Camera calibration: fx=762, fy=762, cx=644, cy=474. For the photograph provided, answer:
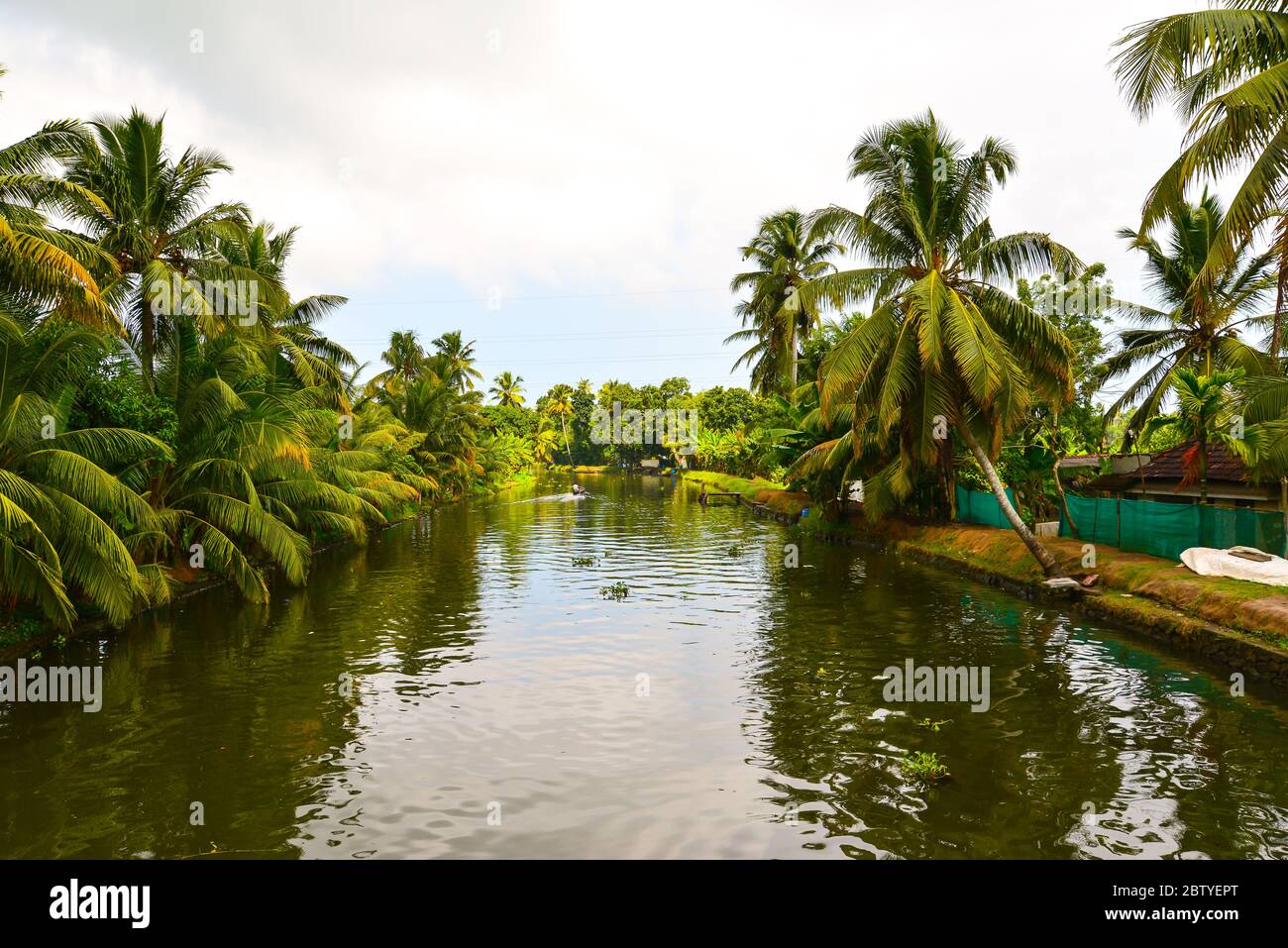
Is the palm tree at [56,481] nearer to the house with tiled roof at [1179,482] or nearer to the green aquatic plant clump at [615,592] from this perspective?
the green aquatic plant clump at [615,592]

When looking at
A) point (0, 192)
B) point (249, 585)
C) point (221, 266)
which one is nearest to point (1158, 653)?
point (249, 585)

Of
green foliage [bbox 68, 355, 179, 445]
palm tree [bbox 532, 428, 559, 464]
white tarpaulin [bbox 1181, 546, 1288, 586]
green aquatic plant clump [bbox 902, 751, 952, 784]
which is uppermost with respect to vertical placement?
palm tree [bbox 532, 428, 559, 464]

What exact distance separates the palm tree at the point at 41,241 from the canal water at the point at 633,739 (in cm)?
610

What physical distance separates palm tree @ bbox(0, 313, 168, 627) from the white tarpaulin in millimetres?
20346

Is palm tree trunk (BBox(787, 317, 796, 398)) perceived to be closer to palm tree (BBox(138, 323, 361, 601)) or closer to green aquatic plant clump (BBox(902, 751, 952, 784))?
palm tree (BBox(138, 323, 361, 601))

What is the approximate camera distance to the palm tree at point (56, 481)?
11711mm

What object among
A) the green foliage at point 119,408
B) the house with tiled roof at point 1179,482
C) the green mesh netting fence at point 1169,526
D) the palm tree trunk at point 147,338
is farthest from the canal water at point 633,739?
the house with tiled roof at point 1179,482

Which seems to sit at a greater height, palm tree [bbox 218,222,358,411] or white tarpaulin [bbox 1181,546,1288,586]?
palm tree [bbox 218,222,358,411]

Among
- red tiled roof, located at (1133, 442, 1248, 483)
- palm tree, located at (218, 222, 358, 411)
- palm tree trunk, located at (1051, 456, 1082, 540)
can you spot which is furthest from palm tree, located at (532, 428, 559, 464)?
palm tree trunk, located at (1051, 456, 1082, 540)

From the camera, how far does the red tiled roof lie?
21325 millimetres

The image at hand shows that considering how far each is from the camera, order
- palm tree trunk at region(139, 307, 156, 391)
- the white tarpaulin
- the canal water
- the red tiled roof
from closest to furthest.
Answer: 1. the canal water
2. the white tarpaulin
3. palm tree trunk at region(139, 307, 156, 391)
4. the red tiled roof

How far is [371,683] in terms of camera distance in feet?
40.4

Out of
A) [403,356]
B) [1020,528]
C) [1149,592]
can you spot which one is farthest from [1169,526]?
[403,356]
